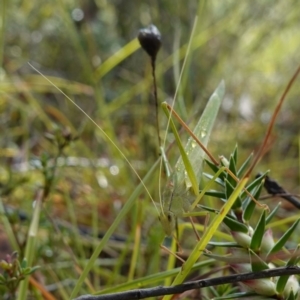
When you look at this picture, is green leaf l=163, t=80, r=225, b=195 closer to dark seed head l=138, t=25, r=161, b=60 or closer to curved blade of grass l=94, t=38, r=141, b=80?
dark seed head l=138, t=25, r=161, b=60

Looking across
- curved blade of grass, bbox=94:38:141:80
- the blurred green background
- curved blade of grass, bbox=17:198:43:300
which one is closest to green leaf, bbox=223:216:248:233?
curved blade of grass, bbox=17:198:43:300

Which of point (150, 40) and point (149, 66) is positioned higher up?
point (150, 40)

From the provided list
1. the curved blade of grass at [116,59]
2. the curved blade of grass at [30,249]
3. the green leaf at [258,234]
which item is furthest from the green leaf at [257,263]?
the curved blade of grass at [116,59]

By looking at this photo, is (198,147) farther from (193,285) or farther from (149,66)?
(149,66)

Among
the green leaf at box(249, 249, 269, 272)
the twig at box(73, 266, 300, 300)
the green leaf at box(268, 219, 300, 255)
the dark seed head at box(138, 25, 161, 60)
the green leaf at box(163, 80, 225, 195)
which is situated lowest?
the green leaf at box(249, 249, 269, 272)

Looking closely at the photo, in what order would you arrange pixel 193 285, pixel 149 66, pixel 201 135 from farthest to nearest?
pixel 149 66 → pixel 201 135 → pixel 193 285

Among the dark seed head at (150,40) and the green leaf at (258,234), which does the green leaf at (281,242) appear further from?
the dark seed head at (150,40)

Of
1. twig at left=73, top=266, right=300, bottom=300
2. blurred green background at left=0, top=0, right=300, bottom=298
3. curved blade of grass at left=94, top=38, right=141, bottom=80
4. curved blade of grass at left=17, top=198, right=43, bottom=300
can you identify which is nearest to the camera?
twig at left=73, top=266, right=300, bottom=300

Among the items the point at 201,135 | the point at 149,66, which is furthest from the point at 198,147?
the point at 149,66
